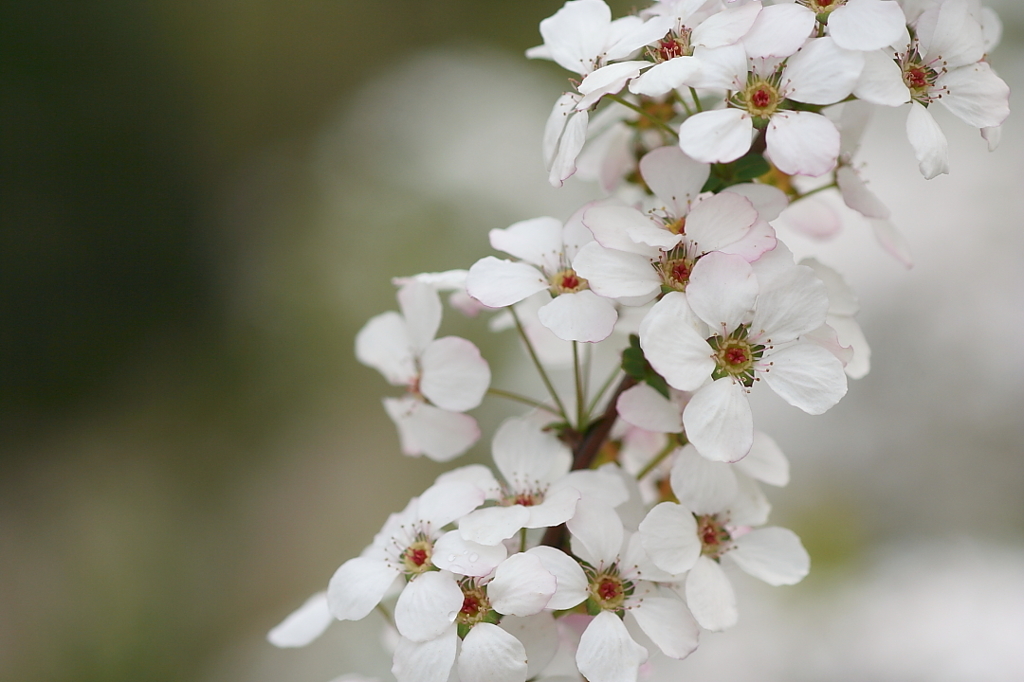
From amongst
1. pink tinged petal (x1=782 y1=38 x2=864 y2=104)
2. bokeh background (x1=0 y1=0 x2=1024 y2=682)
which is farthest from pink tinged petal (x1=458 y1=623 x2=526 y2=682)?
bokeh background (x1=0 y1=0 x2=1024 y2=682)

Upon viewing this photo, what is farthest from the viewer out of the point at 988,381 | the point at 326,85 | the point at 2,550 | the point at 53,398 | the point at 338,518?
the point at 326,85

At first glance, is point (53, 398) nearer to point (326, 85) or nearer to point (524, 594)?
point (326, 85)

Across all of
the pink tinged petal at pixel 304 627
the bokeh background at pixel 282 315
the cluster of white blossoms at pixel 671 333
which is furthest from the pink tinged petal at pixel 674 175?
the bokeh background at pixel 282 315

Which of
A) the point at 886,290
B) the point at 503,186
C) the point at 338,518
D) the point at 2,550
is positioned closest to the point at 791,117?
the point at 886,290

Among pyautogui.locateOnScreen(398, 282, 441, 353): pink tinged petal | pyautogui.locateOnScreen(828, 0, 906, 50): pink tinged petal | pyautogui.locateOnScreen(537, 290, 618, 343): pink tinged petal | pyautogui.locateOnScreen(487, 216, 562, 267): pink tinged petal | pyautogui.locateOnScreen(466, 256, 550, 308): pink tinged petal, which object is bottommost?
pyautogui.locateOnScreen(398, 282, 441, 353): pink tinged petal

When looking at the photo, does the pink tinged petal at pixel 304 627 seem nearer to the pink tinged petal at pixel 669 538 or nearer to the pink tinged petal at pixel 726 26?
the pink tinged petal at pixel 669 538

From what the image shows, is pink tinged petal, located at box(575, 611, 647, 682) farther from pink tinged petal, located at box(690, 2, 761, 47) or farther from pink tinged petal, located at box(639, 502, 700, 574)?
pink tinged petal, located at box(690, 2, 761, 47)

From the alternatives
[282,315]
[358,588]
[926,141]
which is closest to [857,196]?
[926,141]

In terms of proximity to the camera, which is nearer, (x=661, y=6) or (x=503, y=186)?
(x=661, y=6)
